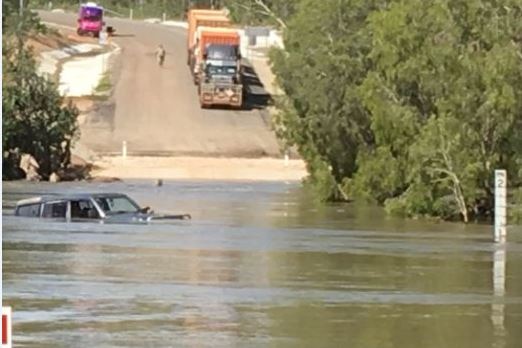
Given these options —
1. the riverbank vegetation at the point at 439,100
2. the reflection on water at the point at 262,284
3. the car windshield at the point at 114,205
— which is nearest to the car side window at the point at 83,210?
the car windshield at the point at 114,205

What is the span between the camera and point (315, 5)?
48.2 m

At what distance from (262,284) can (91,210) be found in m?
15.8

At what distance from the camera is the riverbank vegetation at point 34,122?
202 feet

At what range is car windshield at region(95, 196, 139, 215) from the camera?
36969mm

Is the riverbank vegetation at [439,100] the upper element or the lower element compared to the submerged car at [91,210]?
upper

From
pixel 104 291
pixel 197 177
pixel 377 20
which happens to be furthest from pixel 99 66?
pixel 104 291

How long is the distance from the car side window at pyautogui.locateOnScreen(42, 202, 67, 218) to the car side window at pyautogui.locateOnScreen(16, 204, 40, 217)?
19 centimetres

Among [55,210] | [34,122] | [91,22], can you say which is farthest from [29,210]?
[91,22]

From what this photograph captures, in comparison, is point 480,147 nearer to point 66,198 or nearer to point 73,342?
point 66,198

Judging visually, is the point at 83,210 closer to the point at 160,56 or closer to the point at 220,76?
the point at 220,76

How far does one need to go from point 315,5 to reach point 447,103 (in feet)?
33.6

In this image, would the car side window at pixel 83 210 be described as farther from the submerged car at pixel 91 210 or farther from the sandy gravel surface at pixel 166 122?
the sandy gravel surface at pixel 166 122

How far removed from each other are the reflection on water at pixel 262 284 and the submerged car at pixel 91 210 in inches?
36.3

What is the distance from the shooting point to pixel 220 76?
76.4 m
